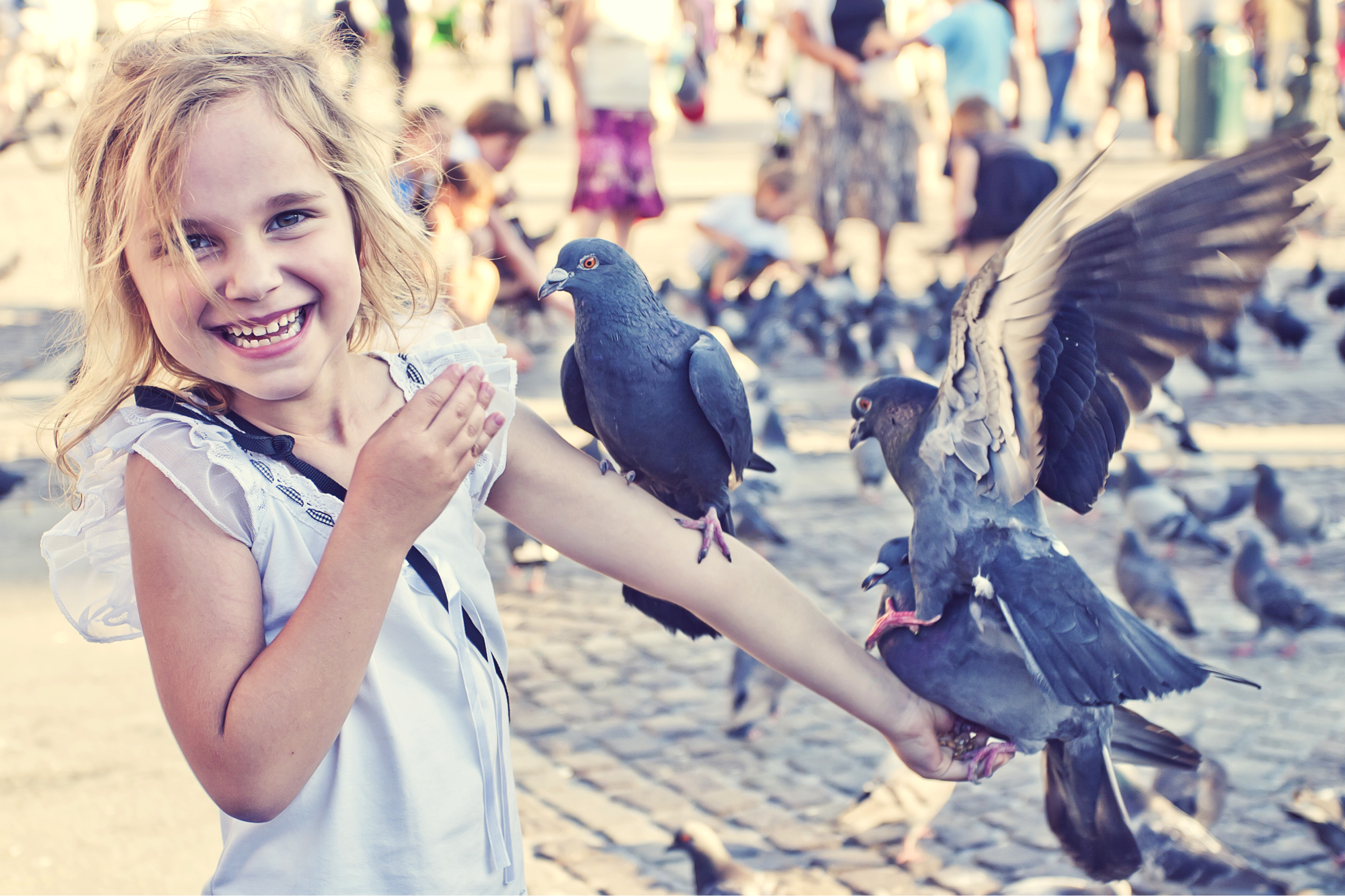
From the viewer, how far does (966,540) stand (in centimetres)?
175

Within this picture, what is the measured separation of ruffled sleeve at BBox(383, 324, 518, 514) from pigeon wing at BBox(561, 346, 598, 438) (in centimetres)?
31

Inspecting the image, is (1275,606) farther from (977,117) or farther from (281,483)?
(977,117)

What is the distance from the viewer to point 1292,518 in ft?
15.5

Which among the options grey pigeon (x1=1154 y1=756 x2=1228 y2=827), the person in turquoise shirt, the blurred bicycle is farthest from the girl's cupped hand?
the blurred bicycle

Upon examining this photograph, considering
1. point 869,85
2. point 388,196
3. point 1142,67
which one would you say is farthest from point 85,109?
point 1142,67

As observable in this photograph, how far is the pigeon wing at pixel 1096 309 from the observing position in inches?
63.0

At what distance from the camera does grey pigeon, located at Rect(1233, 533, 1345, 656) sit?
4004 mm

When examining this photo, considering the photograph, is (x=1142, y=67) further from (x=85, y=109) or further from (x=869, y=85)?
(x=85, y=109)

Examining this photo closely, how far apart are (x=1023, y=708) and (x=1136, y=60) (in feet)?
44.2

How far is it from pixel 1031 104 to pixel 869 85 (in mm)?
11262

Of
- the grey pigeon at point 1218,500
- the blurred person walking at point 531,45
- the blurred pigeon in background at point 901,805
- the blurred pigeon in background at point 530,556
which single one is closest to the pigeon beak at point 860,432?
the blurred pigeon in background at point 901,805

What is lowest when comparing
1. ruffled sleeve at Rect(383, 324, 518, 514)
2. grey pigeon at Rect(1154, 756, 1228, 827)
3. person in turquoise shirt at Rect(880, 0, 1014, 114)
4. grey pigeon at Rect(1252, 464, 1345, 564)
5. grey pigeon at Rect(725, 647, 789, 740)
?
grey pigeon at Rect(725, 647, 789, 740)

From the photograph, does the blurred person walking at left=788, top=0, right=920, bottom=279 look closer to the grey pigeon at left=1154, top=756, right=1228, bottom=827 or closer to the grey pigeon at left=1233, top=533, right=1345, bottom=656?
the grey pigeon at left=1233, top=533, right=1345, bottom=656

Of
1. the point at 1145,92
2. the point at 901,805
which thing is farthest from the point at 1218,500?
the point at 1145,92
